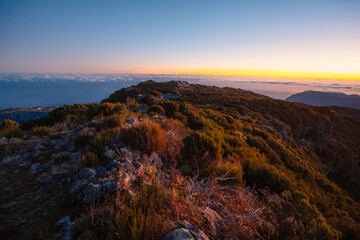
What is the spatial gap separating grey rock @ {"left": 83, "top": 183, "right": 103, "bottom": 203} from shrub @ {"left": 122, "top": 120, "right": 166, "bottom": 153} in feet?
5.29

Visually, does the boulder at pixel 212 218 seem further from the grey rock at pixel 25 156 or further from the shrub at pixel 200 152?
the grey rock at pixel 25 156

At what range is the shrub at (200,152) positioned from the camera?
381cm

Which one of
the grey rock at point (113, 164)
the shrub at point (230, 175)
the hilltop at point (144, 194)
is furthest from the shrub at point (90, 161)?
the shrub at point (230, 175)

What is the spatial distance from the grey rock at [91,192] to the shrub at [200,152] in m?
2.00

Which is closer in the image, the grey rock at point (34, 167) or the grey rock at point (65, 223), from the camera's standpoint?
the grey rock at point (65, 223)

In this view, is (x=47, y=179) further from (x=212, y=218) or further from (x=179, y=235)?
(x=212, y=218)

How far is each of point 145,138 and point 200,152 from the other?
151 centimetres

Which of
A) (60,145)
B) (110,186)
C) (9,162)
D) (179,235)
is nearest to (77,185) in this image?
(110,186)

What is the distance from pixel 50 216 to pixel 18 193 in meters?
1.08

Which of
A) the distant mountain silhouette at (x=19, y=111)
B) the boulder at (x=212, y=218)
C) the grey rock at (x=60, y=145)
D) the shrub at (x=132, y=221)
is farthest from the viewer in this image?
the distant mountain silhouette at (x=19, y=111)

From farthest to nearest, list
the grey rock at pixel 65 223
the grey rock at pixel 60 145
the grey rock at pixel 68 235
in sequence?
the grey rock at pixel 60 145 < the grey rock at pixel 65 223 < the grey rock at pixel 68 235

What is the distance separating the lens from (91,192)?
2.35 meters

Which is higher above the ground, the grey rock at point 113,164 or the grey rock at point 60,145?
the grey rock at point 113,164

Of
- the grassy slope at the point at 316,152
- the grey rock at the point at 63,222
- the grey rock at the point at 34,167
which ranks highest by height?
the grey rock at the point at 63,222
